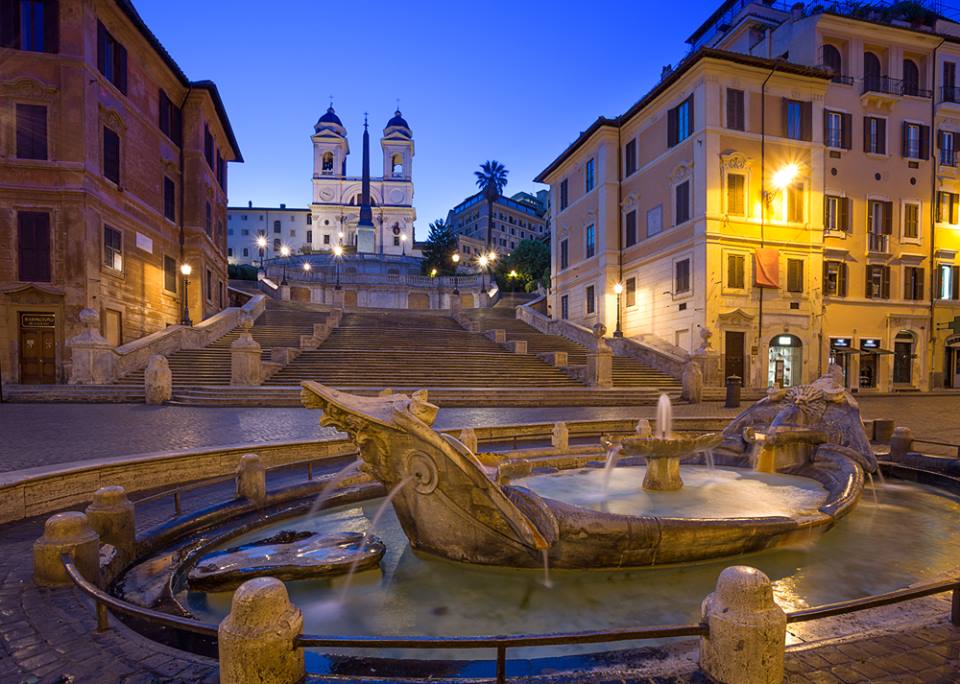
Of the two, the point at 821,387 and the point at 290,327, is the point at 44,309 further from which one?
the point at 821,387

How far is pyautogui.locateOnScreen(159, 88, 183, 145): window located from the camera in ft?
89.5

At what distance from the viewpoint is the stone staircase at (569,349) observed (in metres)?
21.5

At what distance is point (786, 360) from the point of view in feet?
85.1

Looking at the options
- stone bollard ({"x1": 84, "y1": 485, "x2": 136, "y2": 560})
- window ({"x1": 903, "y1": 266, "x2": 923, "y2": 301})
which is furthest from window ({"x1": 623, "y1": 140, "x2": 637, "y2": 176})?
stone bollard ({"x1": 84, "y1": 485, "x2": 136, "y2": 560})

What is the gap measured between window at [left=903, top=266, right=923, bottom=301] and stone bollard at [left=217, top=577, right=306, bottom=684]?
115 feet

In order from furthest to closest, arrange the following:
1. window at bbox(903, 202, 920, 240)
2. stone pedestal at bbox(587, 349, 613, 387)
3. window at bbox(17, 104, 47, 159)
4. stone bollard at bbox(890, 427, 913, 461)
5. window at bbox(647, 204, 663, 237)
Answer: window at bbox(903, 202, 920, 240) → window at bbox(647, 204, 663, 237) → window at bbox(17, 104, 47, 159) → stone pedestal at bbox(587, 349, 613, 387) → stone bollard at bbox(890, 427, 913, 461)

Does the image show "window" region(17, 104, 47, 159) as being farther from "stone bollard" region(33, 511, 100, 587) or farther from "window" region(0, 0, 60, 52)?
"stone bollard" region(33, 511, 100, 587)

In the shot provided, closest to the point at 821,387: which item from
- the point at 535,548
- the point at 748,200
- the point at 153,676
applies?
the point at 535,548

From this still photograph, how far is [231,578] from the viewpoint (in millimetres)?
4129

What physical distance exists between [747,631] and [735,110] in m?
28.1

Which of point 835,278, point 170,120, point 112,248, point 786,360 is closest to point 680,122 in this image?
point 835,278

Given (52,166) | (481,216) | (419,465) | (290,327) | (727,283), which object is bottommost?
(419,465)

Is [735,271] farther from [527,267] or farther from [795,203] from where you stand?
[527,267]

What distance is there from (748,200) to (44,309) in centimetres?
3009
